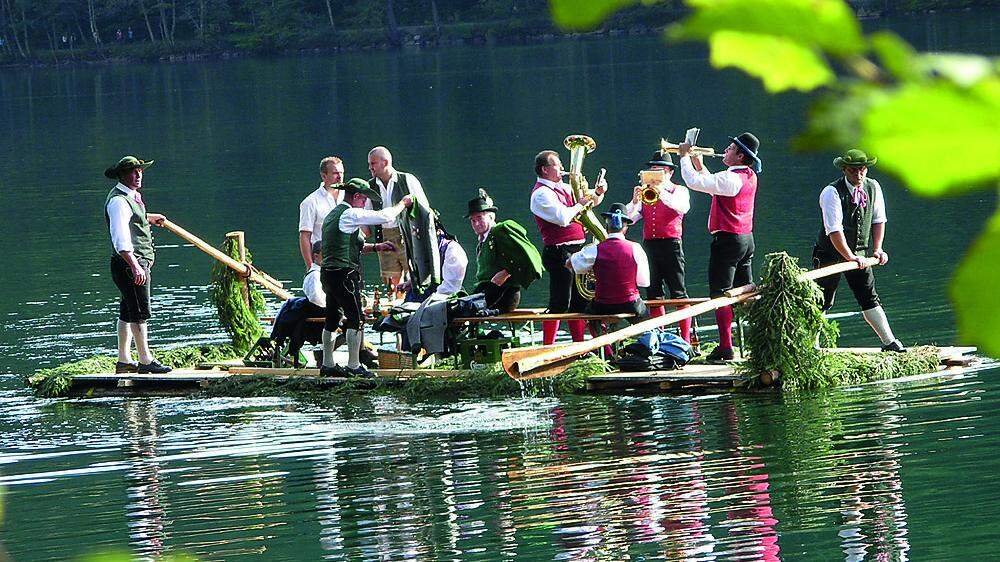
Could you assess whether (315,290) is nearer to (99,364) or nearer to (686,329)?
(99,364)

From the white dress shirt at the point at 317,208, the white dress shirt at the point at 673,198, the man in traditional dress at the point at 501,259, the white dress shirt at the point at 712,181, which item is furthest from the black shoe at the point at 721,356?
the white dress shirt at the point at 317,208

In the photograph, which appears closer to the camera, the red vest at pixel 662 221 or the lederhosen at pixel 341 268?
the lederhosen at pixel 341 268

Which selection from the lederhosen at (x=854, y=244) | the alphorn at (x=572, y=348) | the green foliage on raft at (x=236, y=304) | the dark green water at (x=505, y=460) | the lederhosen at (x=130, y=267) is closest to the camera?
the dark green water at (x=505, y=460)

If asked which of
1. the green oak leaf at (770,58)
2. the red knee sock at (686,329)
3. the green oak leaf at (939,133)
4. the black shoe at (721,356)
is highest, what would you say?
the green oak leaf at (770,58)

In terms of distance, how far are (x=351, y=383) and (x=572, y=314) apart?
206 cm

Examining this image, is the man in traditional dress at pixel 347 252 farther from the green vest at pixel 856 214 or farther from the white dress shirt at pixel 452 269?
the green vest at pixel 856 214

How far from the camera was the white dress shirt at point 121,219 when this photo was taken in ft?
42.4

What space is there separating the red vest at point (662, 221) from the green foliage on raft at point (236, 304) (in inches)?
170

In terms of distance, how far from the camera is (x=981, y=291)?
84 cm

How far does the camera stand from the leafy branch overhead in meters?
0.75

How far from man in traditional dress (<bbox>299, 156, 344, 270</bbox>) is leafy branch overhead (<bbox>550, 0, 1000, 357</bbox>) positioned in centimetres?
1246

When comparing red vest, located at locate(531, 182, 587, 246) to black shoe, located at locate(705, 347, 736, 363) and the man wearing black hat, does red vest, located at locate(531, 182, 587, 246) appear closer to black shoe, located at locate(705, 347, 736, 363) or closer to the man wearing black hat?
the man wearing black hat

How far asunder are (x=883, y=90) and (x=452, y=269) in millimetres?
12277

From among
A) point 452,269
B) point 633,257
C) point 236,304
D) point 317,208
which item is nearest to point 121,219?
point 317,208
